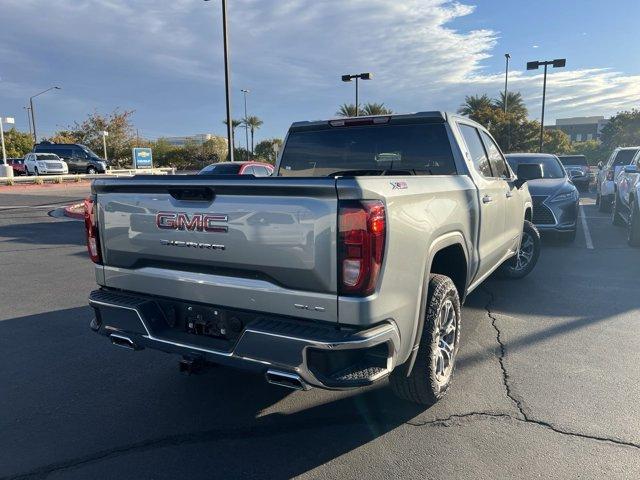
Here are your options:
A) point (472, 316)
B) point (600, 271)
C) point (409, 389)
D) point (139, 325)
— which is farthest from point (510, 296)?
point (139, 325)

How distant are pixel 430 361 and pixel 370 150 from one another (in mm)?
2063

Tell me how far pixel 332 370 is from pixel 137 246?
1.50m

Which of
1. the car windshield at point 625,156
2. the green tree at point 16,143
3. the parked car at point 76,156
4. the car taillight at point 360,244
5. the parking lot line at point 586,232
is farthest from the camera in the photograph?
the green tree at point 16,143

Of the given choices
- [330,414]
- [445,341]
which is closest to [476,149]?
[445,341]

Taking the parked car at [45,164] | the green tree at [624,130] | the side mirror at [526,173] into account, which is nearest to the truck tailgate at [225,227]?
the side mirror at [526,173]

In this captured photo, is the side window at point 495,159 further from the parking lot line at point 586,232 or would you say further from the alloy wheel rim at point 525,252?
the parking lot line at point 586,232

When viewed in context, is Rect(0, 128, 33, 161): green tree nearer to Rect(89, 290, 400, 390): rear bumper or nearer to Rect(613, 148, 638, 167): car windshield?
Rect(613, 148, 638, 167): car windshield

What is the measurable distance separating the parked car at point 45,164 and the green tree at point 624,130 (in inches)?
2343

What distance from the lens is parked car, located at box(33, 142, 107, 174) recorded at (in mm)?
35312

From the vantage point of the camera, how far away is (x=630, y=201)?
945 centimetres

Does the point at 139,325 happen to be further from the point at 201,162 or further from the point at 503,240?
the point at 201,162

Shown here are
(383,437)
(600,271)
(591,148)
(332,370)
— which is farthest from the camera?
(591,148)

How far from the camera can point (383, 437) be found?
10.1ft

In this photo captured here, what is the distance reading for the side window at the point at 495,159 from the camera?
16.8ft
